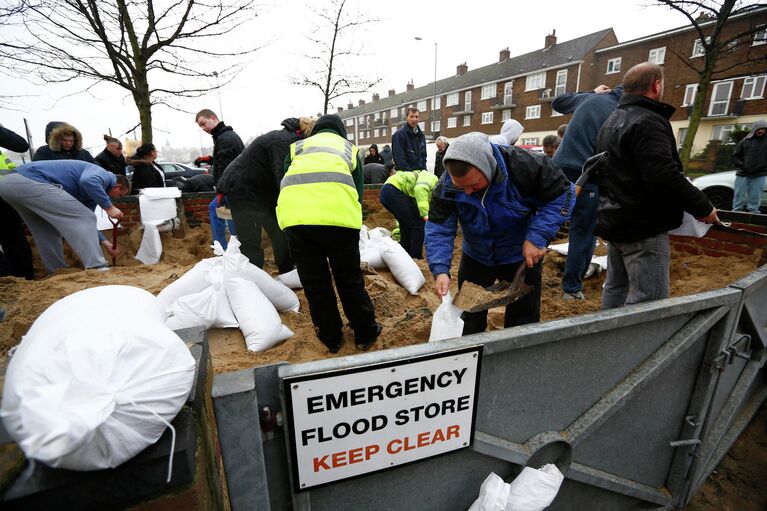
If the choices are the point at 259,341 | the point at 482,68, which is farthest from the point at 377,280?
the point at 482,68

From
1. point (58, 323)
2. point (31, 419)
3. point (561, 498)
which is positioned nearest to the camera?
point (31, 419)

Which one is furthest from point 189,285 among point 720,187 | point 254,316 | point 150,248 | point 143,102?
point 720,187

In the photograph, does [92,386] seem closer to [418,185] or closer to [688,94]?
[418,185]

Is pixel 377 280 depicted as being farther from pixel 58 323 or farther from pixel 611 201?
pixel 58 323

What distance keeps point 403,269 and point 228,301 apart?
5.49 feet

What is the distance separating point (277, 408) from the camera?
94 centimetres

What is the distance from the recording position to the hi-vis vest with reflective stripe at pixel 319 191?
2248 mm

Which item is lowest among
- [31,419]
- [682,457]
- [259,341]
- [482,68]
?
[682,457]

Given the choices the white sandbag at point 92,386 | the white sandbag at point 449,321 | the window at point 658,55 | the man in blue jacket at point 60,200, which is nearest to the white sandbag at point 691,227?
the white sandbag at point 449,321

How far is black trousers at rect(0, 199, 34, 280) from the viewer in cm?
381

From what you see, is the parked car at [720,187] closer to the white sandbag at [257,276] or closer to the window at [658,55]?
the white sandbag at [257,276]

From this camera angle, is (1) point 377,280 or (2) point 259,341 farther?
(1) point 377,280

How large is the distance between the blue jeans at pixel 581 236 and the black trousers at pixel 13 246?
5.42 metres

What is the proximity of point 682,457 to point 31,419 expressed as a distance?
2534 mm
